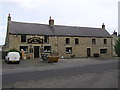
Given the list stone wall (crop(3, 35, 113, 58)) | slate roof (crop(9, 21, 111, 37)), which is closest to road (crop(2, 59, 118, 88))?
stone wall (crop(3, 35, 113, 58))

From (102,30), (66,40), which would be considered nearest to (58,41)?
(66,40)

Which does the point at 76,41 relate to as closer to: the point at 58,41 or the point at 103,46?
the point at 58,41

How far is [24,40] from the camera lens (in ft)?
117

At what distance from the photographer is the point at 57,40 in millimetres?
38656

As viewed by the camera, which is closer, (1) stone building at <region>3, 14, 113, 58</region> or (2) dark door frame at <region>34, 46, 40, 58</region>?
(1) stone building at <region>3, 14, 113, 58</region>

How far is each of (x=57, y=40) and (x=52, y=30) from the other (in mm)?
2958

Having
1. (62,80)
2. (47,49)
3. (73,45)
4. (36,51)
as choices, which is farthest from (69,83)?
(73,45)

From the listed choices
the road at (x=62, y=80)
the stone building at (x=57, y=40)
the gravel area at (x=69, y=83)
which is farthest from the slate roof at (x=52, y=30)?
the gravel area at (x=69, y=83)

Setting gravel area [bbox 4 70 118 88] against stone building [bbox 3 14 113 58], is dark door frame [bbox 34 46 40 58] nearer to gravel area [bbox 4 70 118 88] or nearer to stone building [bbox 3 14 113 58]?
stone building [bbox 3 14 113 58]

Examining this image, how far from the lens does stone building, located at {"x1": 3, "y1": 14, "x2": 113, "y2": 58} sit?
116 ft

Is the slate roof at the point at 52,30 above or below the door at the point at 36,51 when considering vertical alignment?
above

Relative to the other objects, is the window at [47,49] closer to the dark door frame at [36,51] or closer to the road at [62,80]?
the dark door frame at [36,51]

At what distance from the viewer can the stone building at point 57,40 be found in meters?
35.4

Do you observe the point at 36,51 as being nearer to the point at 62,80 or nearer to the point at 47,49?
the point at 47,49
